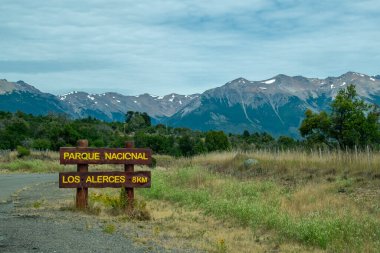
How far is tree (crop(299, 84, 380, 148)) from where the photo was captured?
41938 millimetres

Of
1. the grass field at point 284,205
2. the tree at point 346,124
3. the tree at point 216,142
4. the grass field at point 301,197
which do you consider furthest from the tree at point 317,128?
the tree at point 216,142

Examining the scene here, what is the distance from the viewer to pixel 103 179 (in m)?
14.9

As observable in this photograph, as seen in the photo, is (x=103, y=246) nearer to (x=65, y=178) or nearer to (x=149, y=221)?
(x=149, y=221)

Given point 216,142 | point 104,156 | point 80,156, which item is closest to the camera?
point 80,156

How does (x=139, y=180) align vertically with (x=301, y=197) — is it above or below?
above

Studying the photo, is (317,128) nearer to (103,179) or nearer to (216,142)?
(216,142)

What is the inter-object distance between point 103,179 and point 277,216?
15.5 feet

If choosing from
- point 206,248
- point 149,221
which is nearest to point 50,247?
point 206,248

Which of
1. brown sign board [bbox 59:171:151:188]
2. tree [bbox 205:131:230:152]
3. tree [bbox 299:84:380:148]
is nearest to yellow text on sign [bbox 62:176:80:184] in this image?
brown sign board [bbox 59:171:151:188]

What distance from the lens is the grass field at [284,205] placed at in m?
10.9

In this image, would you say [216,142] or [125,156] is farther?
[216,142]

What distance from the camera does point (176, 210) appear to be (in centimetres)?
1617

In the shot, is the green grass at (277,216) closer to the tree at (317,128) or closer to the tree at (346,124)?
the tree at (346,124)

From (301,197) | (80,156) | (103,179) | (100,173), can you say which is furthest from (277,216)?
(80,156)
